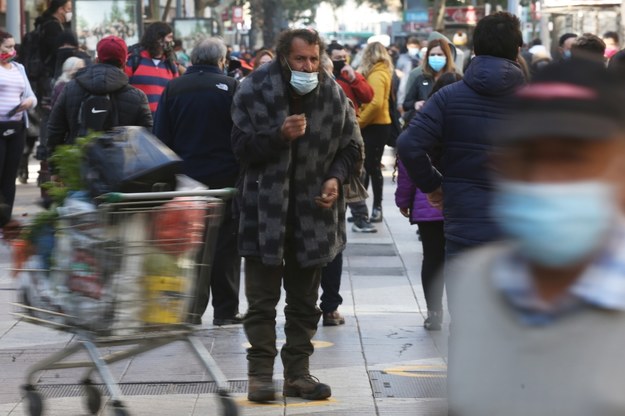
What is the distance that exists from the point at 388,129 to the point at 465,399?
12.1 meters

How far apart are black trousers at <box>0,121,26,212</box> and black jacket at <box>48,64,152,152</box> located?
3.48 metres

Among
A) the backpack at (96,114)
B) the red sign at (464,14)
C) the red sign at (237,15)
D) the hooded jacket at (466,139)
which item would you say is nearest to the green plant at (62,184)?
the hooded jacket at (466,139)

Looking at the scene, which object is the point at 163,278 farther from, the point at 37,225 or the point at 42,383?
the point at 42,383

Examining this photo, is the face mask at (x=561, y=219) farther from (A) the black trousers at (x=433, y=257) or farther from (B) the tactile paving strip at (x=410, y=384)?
(A) the black trousers at (x=433, y=257)

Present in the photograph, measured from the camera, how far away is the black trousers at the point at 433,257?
8453 millimetres

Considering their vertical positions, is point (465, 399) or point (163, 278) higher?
point (465, 399)

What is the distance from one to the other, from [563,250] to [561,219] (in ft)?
0.15

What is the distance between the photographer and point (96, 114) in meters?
9.05

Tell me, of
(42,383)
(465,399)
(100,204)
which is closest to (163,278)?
(100,204)

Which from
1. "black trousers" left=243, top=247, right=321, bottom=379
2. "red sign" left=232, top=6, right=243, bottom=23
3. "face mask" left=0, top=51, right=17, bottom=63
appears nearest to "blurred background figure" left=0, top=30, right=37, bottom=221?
"face mask" left=0, top=51, right=17, bottom=63

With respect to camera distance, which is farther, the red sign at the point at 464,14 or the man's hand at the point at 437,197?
the red sign at the point at 464,14

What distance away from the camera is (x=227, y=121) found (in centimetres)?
862

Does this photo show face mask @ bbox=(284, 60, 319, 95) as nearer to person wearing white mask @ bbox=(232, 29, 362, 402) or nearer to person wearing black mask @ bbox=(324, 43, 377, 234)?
person wearing white mask @ bbox=(232, 29, 362, 402)

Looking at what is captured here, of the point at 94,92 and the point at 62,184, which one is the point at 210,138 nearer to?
the point at 94,92
